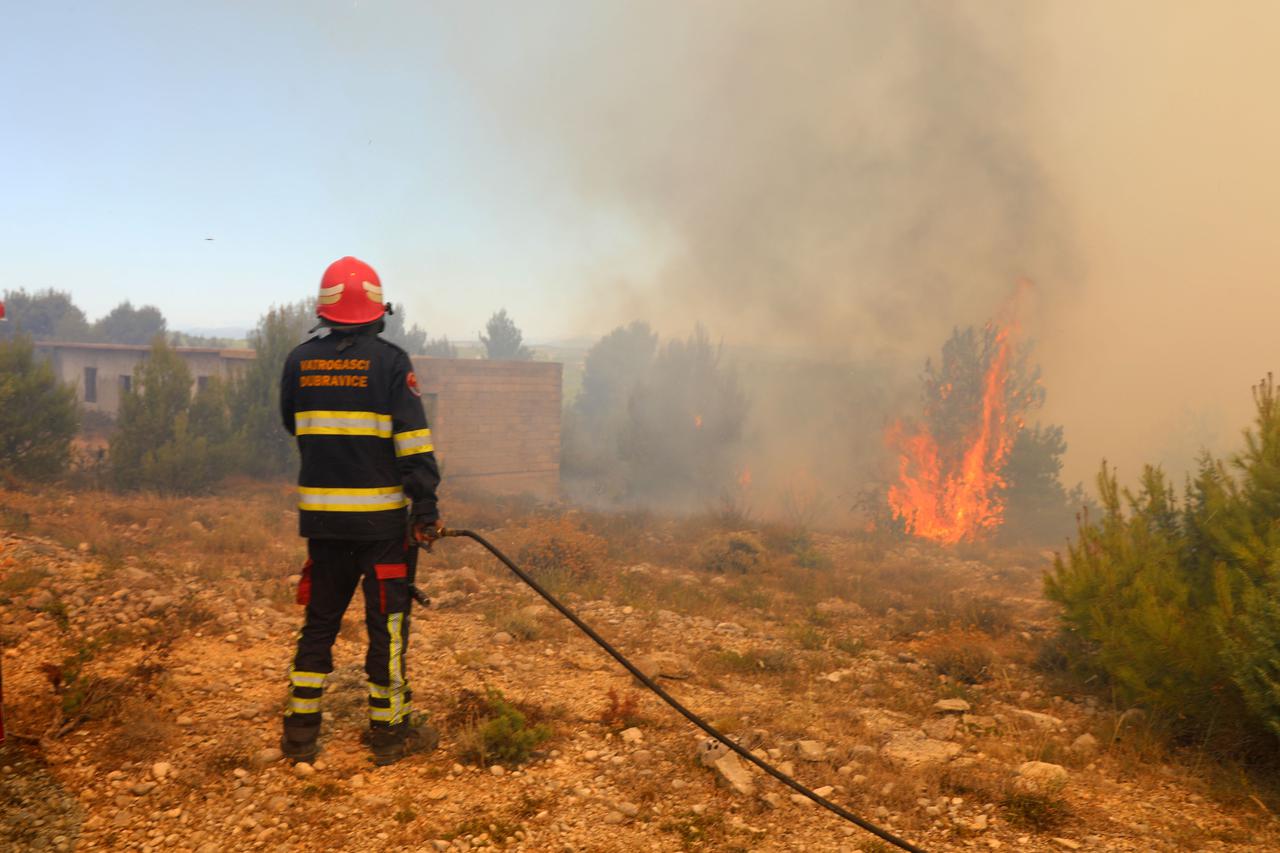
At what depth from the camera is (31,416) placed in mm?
12102

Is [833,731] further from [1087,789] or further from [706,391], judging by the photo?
[706,391]

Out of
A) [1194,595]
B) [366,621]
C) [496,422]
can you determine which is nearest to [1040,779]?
[1194,595]

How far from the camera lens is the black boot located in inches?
132

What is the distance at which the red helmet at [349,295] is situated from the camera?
3.44 meters

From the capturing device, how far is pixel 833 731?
4.21 m

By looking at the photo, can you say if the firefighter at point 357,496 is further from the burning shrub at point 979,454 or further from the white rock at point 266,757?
the burning shrub at point 979,454

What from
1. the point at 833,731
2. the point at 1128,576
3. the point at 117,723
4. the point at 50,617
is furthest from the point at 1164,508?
the point at 50,617

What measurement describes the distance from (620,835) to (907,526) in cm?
1422

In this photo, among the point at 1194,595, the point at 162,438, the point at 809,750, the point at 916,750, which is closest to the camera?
the point at 809,750

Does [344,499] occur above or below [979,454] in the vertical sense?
above

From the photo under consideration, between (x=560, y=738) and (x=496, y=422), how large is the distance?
19.9m

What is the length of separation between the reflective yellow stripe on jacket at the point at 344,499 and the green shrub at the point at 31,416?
37.6ft

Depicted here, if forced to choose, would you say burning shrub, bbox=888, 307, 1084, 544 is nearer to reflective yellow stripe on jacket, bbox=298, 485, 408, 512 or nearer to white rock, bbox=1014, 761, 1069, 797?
white rock, bbox=1014, 761, 1069, 797

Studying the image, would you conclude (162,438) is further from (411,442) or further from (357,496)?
(411,442)
